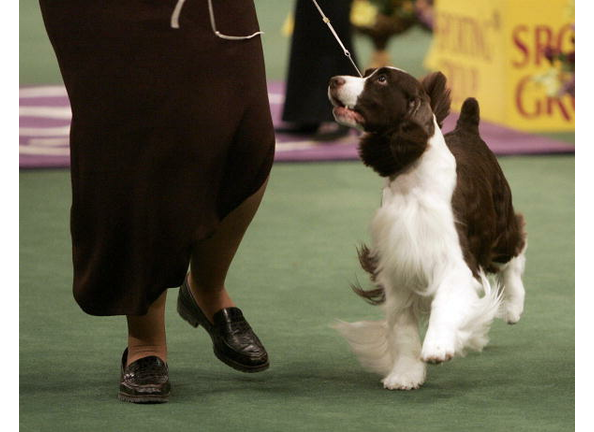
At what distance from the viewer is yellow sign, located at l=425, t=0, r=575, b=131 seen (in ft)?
25.1

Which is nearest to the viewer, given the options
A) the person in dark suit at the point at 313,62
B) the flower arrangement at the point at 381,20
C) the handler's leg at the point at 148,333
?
the handler's leg at the point at 148,333

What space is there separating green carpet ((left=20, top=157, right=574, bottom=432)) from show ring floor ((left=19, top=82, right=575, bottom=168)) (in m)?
1.39

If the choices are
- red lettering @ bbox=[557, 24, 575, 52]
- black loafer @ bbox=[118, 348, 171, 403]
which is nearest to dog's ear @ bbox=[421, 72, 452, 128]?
black loafer @ bbox=[118, 348, 171, 403]

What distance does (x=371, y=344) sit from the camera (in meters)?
3.59

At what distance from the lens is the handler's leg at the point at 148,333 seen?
3430mm

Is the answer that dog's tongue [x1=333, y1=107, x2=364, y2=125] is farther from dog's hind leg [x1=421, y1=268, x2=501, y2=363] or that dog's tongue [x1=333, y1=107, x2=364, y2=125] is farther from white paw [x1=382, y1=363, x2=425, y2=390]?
white paw [x1=382, y1=363, x2=425, y2=390]

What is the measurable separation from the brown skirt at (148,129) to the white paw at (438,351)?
605 millimetres

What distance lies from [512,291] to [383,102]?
88cm

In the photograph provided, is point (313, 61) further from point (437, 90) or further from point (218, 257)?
point (437, 90)

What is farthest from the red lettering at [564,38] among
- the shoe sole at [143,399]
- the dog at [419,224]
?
the shoe sole at [143,399]

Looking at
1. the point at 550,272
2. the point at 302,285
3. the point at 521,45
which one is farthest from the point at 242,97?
the point at 521,45

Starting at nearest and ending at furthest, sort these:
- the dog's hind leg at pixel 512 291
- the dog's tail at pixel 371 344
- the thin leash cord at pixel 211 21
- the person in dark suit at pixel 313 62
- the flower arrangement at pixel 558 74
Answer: the thin leash cord at pixel 211 21
the dog's tail at pixel 371 344
the dog's hind leg at pixel 512 291
the flower arrangement at pixel 558 74
the person in dark suit at pixel 313 62

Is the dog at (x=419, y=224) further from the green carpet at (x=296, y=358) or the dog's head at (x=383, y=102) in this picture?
the green carpet at (x=296, y=358)

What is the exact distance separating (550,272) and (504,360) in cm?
118
